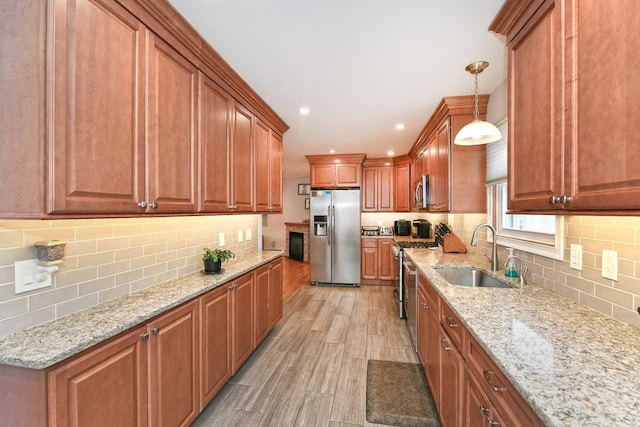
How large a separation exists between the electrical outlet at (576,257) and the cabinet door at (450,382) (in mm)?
774

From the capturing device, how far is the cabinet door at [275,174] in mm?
3142

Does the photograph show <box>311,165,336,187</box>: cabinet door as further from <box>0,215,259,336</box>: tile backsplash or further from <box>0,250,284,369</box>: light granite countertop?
<box>0,250,284,369</box>: light granite countertop

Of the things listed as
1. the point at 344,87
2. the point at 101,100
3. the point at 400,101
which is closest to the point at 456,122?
the point at 400,101

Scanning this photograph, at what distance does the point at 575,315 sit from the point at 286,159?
198 inches

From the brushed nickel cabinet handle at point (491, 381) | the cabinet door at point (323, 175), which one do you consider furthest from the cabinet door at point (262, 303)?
the cabinet door at point (323, 175)

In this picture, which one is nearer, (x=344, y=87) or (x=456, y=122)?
(x=344, y=87)

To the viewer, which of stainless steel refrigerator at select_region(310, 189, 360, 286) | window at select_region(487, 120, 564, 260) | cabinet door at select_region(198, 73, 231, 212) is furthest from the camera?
stainless steel refrigerator at select_region(310, 189, 360, 286)

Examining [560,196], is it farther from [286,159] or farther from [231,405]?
[286,159]

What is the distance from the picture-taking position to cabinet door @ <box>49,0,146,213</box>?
1044 millimetres

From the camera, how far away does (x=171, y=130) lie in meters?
1.63

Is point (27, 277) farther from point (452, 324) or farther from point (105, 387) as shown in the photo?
point (452, 324)

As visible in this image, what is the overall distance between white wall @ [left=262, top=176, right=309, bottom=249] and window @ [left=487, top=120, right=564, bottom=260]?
6079mm

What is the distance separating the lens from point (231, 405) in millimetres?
2020

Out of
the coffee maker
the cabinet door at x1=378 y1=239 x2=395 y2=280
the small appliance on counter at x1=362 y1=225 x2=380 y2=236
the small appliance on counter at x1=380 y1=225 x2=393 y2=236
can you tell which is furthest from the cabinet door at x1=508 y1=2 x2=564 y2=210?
the small appliance on counter at x1=380 y1=225 x2=393 y2=236
